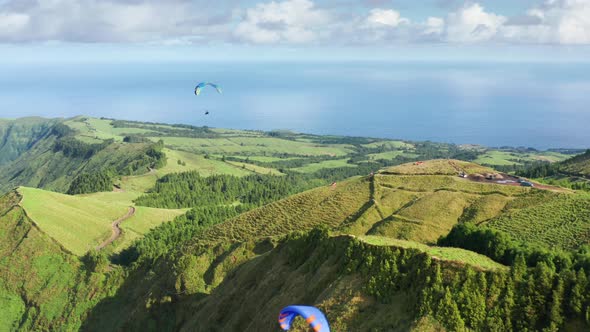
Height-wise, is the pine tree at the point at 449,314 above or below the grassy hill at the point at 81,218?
above

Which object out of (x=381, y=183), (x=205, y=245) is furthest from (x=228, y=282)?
(x=381, y=183)

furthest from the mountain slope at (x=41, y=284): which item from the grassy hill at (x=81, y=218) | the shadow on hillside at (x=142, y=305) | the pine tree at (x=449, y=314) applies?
the pine tree at (x=449, y=314)

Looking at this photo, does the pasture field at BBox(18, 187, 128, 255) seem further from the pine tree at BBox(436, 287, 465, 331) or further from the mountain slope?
the pine tree at BBox(436, 287, 465, 331)

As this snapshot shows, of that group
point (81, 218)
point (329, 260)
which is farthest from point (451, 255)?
point (81, 218)

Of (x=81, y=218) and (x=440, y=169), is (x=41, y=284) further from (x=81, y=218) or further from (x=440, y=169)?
(x=440, y=169)

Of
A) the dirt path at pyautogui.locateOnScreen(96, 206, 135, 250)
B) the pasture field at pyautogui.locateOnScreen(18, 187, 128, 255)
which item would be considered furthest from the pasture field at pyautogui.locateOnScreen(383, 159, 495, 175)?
the pasture field at pyautogui.locateOnScreen(18, 187, 128, 255)

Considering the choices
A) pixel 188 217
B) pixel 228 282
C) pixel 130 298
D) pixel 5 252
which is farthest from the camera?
pixel 188 217

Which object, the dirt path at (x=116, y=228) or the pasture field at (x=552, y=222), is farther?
the dirt path at (x=116, y=228)

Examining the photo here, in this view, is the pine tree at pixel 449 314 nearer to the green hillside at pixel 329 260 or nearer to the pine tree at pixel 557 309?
the green hillside at pixel 329 260

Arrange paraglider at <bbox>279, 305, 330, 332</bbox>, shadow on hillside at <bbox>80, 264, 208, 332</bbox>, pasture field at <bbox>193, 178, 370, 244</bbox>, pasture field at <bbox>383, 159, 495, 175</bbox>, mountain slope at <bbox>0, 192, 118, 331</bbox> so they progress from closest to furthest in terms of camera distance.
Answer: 1. paraglider at <bbox>279, 305, 330, 332</bbox>
2. shadow on hillside at <bbox>80, 264, 208, 332</bbox>
3. pasture field at <bbox>193, 178, 370, 244</bbox>
4. pasture field at <bbox>383, 159, 495, 175</bbox>
5. mountain slope at <bbox>0, 192, 118, 331</bbox>

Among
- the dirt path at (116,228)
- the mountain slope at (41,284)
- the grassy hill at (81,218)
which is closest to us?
the mountain slope at (41,284)

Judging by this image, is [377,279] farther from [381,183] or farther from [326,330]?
[381,183]
